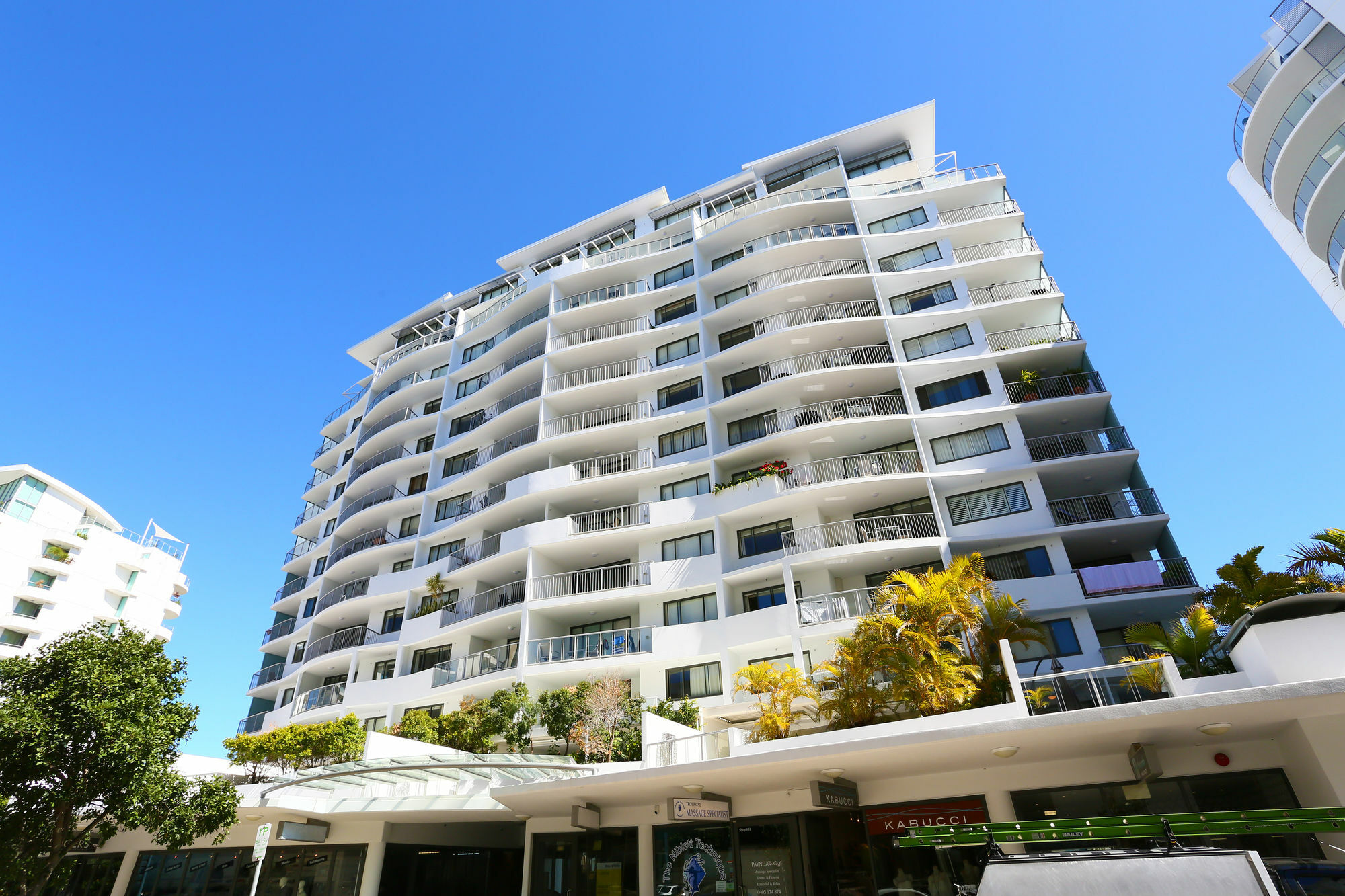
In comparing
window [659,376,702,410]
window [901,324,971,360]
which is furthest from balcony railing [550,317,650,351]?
window [901,324,971,360]

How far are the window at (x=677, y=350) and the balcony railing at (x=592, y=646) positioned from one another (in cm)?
1309

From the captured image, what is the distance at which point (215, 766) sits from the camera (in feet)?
96.2

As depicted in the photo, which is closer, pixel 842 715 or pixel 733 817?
pixel 733 817

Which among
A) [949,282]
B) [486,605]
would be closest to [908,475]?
[949,282]

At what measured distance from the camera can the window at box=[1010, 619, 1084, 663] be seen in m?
22.8

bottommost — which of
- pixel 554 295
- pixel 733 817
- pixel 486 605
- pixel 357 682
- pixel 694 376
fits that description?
pixel 733 817

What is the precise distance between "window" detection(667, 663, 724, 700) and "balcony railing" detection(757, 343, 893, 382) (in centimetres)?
1239

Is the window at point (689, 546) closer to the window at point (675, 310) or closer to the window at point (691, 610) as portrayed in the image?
the window at point (691, 610)

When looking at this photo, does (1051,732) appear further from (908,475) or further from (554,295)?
(554,295)

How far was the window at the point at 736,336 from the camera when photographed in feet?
109

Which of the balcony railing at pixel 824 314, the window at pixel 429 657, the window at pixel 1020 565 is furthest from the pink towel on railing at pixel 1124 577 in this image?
the window at pixel 429 657

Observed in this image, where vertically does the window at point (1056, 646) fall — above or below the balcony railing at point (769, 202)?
below

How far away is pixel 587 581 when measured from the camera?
97.5ft

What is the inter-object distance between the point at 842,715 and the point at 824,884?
148 inches
